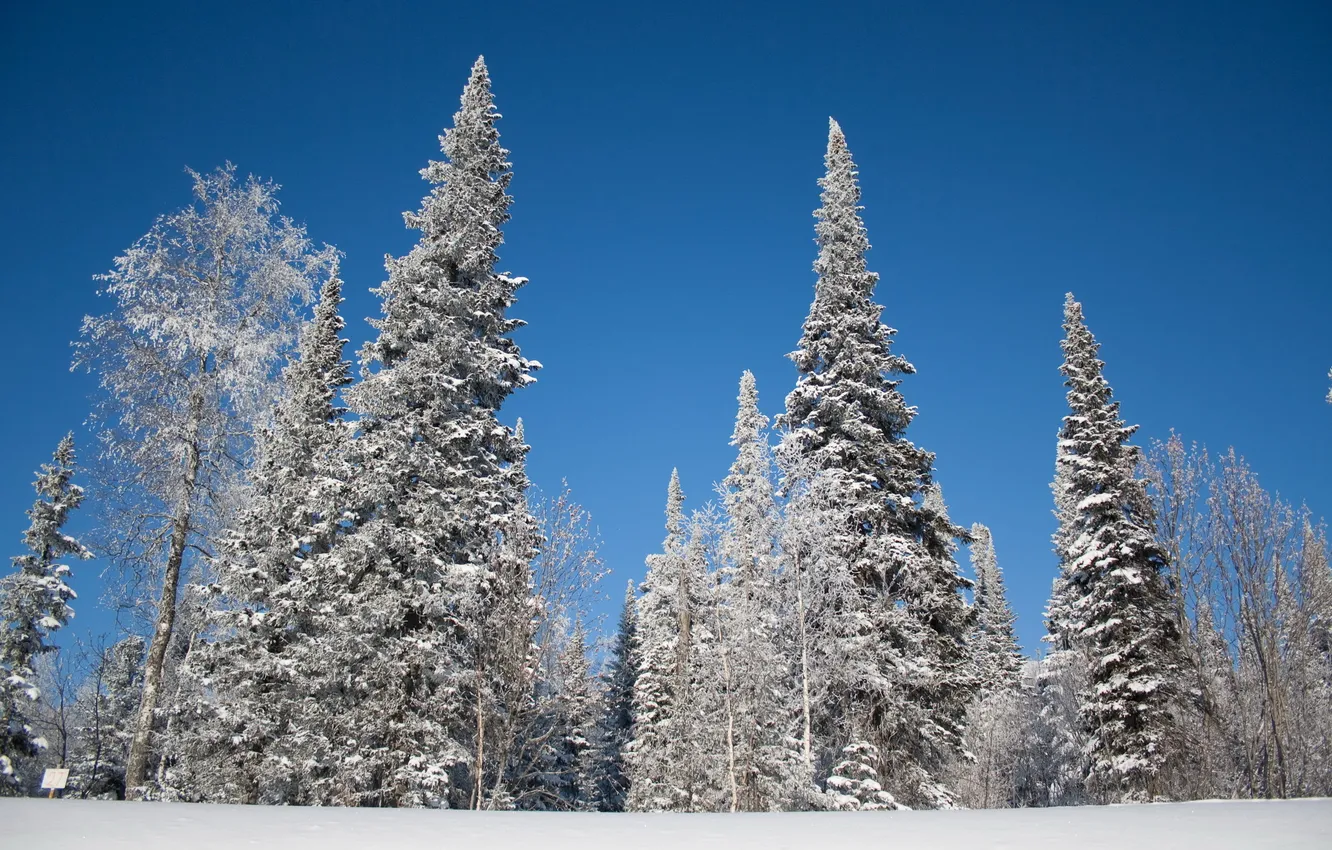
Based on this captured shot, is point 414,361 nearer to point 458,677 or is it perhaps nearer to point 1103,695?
point 458,677

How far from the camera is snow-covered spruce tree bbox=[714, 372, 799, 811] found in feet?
58.9

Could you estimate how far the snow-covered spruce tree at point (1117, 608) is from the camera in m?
20.3

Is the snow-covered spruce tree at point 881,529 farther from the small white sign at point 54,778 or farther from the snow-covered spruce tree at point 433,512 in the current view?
the small white sign at point 54,778

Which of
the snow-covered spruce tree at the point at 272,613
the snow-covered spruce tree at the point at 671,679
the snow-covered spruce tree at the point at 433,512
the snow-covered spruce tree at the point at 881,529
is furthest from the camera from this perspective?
the snow-covered spruce tree at the point at 671,679

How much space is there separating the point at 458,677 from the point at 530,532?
2.94 m

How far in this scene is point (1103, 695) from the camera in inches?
833

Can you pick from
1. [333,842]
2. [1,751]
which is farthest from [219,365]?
[1,751]

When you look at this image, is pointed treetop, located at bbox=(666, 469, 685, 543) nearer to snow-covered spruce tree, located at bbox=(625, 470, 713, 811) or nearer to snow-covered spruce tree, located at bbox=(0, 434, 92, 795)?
snow-covered spruce tree, located at bbox=(625, 470, 713, 811)

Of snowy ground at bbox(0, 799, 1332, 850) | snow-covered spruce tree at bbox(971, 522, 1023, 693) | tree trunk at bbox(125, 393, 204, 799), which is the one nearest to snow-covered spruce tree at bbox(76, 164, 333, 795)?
tree trunk at bbox(125, 393, 204, 799)

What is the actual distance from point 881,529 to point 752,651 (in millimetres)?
4217

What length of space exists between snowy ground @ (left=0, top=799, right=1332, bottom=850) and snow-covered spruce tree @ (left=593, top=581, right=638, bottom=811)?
34.4 m

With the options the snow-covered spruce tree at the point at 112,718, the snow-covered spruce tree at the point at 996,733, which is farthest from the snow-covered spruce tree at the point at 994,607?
the snow-covered spruce tree at the point at 112,718

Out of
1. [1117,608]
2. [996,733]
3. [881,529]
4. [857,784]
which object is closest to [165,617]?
[857,784]

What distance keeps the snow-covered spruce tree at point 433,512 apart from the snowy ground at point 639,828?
317 inches
